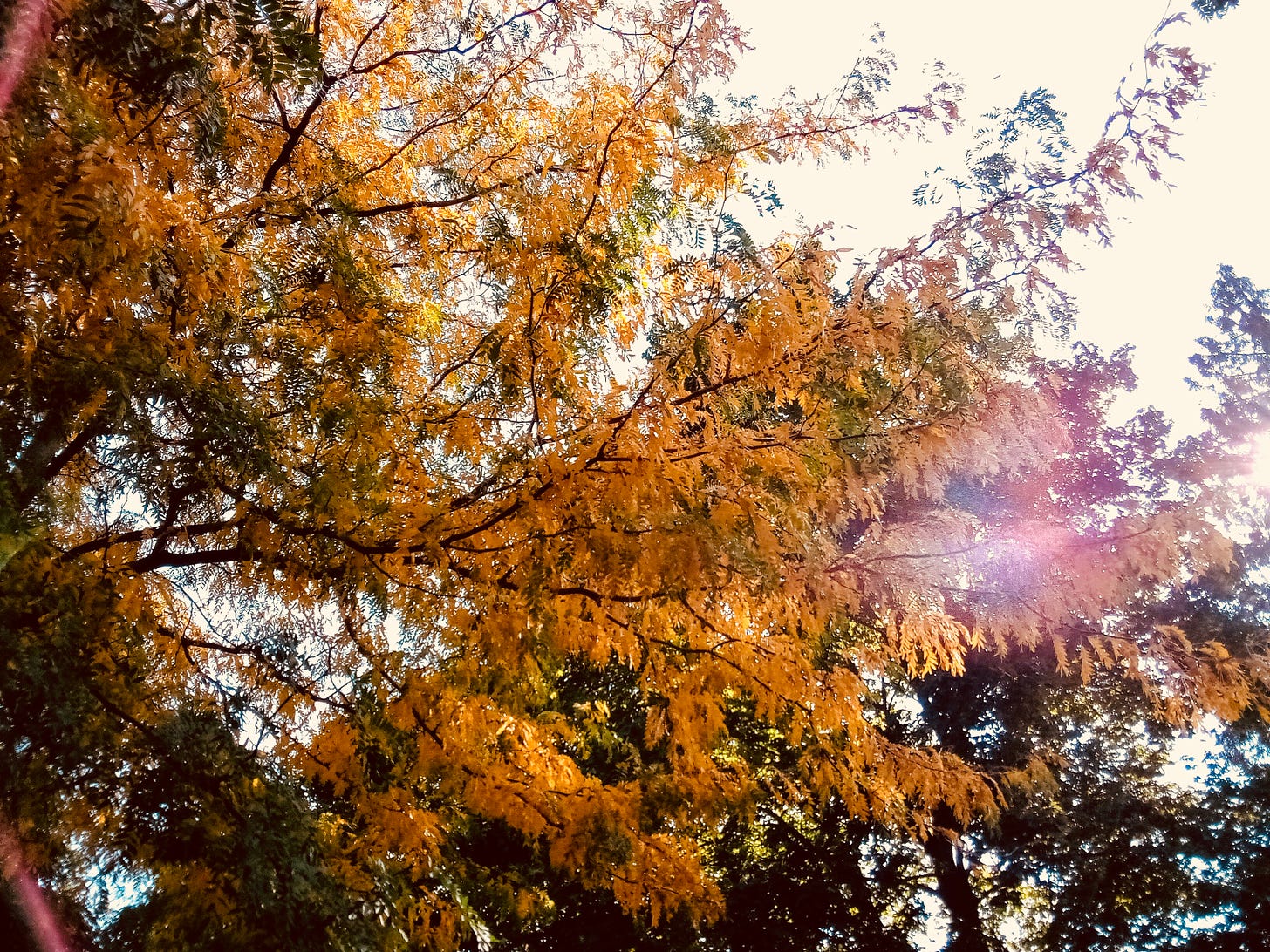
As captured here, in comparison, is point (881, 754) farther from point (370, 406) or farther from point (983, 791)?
point (370, 406)

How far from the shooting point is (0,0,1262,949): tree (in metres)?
2.15

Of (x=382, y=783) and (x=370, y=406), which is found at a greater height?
(x=370, y=406)

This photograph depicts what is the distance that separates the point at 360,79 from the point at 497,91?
2.20ft

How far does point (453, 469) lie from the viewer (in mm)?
3348

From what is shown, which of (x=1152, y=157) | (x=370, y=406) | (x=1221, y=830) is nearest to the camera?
(x=1152, y=157)

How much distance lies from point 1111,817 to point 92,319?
38.5ft

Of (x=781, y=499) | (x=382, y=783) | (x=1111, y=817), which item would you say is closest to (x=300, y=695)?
(x=382, y=783)

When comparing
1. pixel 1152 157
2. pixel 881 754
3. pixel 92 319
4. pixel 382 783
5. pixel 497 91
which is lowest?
pixel 881 754

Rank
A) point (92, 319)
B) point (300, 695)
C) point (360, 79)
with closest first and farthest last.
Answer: point (92, 319)
point (300, 695)
point (360, 79)

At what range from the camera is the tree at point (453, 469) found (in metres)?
2.15

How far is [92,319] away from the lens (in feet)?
8.02

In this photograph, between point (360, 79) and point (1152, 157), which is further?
point (360, 79)

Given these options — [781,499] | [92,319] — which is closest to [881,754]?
[781,499]

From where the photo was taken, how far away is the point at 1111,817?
9742 mm
